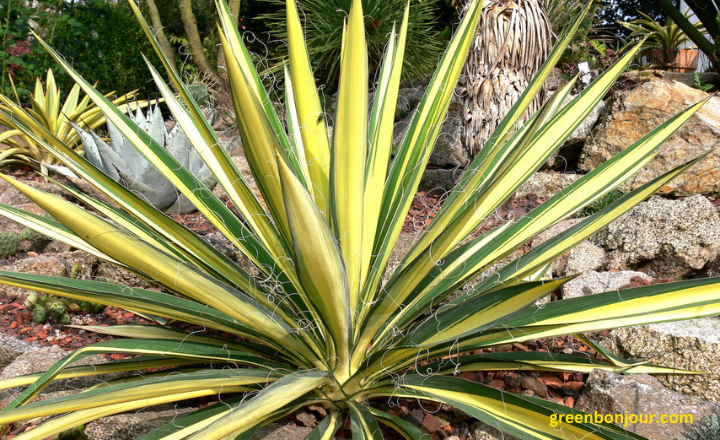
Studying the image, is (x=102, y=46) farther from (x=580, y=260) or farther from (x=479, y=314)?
(x=479, y=314)

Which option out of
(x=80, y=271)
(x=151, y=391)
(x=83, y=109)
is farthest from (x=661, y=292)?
(x=83, y=109)

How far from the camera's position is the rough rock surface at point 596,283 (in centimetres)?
192

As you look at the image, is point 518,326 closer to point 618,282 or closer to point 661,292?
point 661,292

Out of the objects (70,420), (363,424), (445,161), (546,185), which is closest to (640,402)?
(363,424)

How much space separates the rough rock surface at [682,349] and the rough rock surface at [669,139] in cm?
139

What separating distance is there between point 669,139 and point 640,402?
7.08 feet

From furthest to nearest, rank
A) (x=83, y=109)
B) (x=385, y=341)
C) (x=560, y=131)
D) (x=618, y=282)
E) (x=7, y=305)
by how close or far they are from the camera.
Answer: (x=83, y=109)
(x=7, y=305)
(x=618, y=282)
(x=560, y=131)
(x=385, y=341)

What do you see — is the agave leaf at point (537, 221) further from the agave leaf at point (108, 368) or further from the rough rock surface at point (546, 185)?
the rough rock surface at point (546, 185)

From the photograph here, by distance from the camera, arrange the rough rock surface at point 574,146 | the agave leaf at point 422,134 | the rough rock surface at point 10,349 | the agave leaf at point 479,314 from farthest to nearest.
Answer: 1. the rough rock surface at point 574,146
2. the rough rock surface at point 10,349
3. the agave leaf at point 422,134
4. the agave leaf at point 479,314

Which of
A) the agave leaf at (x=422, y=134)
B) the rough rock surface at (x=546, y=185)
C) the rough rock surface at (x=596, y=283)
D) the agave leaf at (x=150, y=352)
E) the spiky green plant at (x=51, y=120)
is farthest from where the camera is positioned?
the spiky green plant at (x=51, y=120)

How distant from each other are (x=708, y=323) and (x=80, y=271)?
2.43m

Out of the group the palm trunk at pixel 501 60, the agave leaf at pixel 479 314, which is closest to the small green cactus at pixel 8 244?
the agave leaf at pixel 479 314

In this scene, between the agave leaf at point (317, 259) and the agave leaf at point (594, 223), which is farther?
the agave leaf at point (594, 223)

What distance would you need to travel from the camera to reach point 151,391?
3.39ft
